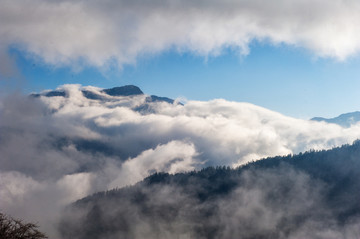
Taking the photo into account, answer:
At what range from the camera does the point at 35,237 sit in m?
45.4

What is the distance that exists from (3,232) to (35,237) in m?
4.14

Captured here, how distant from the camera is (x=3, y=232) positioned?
4350 cm
